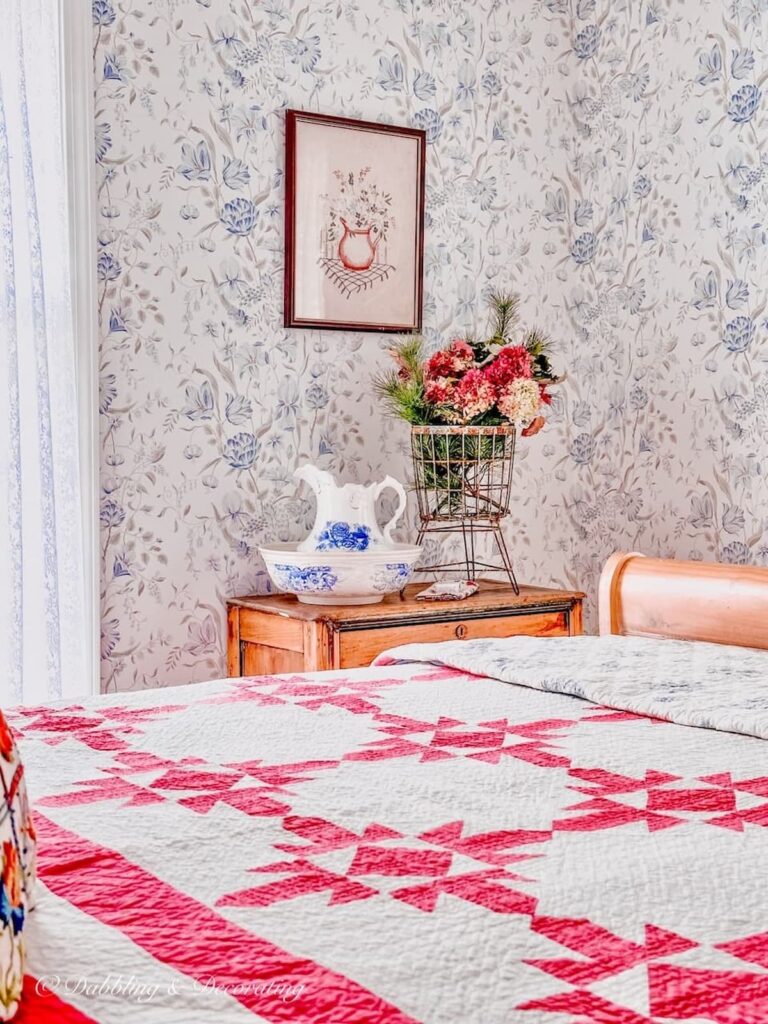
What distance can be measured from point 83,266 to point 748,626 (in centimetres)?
167

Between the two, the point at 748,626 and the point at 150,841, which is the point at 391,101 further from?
the point at 150,841

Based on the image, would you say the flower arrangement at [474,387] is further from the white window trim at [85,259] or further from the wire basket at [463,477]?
the white window trim at [85,259]

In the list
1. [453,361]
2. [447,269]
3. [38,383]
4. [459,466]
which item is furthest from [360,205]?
[38,383]

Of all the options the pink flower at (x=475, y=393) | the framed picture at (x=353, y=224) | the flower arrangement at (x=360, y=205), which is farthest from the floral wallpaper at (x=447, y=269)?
the pink flower at (x=475, y=393)

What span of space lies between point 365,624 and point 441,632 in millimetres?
216

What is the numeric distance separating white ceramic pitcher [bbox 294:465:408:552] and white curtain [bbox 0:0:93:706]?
0.55m

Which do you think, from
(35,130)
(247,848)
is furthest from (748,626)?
(35,130)

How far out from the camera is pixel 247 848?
3.74 feet

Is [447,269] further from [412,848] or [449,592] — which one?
[412,848]

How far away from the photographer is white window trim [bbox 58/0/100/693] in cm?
284

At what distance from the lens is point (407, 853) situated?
→ 1124mm

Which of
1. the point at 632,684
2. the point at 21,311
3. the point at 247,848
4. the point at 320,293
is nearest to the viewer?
the point at 247,848

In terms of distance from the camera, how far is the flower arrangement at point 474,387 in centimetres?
305

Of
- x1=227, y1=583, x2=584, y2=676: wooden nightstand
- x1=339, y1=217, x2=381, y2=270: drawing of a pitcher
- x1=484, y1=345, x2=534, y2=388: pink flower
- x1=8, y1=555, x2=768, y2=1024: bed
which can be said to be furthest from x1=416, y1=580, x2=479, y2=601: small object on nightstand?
x1=8, y1=555, x2=768, y2=1024: bed
